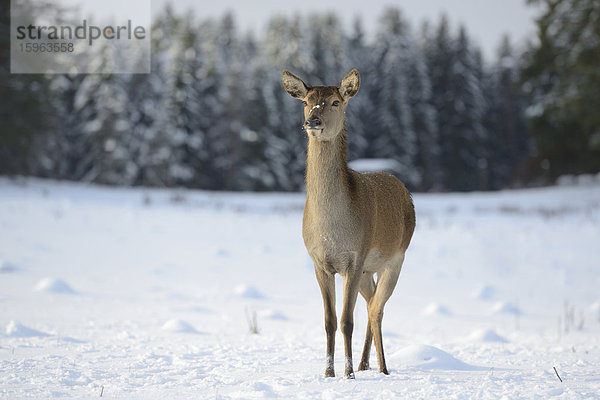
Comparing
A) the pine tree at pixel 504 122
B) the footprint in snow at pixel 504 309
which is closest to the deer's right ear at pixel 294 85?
the footprint in snow at pixel 504 309

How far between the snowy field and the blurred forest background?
19.5 m

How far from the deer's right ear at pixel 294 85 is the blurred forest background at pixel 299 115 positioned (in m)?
29.3

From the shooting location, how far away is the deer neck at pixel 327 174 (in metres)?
4.48

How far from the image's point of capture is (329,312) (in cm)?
445

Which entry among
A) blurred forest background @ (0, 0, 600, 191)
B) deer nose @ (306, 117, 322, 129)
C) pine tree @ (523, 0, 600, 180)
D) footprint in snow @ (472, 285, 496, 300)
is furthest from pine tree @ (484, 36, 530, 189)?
deer nose @ (306, 117, 322, 129)

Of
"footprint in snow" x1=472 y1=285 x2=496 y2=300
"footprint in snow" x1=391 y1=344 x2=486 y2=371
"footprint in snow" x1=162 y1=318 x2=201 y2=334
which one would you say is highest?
"footprint in snow" x1=391 y1=344 x2=486 y2=371

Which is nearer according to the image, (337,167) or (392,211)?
(337,167)

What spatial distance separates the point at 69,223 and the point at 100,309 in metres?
7.28

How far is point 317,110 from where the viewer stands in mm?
4332

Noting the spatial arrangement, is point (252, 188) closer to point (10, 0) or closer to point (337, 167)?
point (10, 0)

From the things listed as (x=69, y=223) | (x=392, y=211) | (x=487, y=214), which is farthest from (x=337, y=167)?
(x=487, y=214)

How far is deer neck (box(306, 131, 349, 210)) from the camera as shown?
448 centimetres

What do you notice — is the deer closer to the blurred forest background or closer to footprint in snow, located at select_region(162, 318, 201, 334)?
footprint in snow, located at select_region(162, 318, 201, 334)

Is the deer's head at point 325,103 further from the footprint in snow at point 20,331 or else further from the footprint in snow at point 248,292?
the footprint in snow at point 248,292
